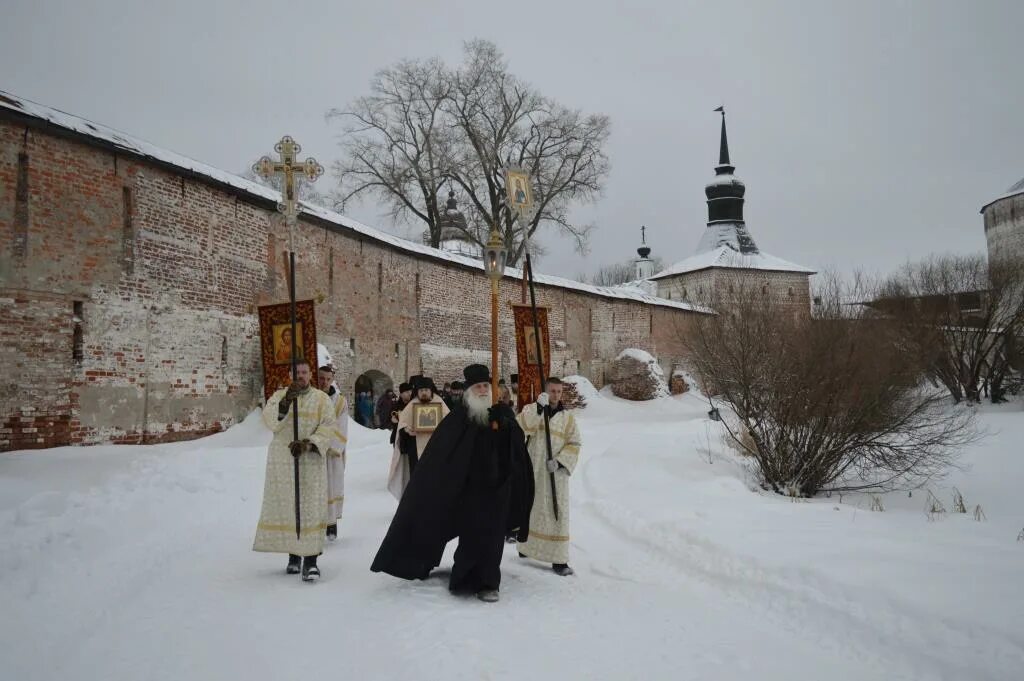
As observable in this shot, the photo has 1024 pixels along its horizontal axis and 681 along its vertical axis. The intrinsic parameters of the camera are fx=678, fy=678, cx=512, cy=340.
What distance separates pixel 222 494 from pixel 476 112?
2168 cm

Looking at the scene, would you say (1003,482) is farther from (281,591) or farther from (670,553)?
(281,591)

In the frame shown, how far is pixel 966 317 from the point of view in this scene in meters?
19.5

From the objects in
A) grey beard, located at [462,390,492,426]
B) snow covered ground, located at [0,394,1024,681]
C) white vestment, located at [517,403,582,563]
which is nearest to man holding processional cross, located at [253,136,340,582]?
snow covered ground, located at [0,394,1024,681]

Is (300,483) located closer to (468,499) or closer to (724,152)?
(468,499)

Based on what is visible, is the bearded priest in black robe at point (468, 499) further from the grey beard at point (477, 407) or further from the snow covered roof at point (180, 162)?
the snow covered roof at point (180, 162)

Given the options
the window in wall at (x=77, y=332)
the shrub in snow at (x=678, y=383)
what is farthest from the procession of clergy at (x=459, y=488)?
the shrub in snow at (x=678, y=383)

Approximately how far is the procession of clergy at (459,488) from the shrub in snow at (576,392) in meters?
15.2

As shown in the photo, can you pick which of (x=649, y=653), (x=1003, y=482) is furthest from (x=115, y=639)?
(x=1003, y=482)

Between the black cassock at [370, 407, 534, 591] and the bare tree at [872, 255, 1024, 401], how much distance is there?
15969 millimetres

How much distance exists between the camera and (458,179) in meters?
26.7

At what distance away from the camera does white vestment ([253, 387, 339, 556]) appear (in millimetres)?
→ 4832

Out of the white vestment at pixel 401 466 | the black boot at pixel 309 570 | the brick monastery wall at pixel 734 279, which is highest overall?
the brick monastery wall at pixel 734 279

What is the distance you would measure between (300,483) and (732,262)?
123 feet

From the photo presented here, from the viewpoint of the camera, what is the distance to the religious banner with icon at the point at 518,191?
23.9ft
